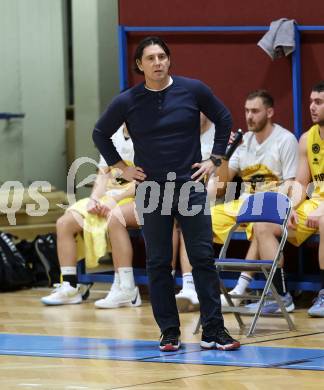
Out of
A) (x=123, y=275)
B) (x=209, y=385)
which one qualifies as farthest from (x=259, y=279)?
(x=209, y=385)

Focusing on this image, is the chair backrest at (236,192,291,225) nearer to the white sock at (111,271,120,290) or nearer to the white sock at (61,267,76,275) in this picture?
the white sock at (111,271,120,290)

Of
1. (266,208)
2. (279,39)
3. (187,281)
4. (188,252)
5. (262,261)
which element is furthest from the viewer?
(279,39)

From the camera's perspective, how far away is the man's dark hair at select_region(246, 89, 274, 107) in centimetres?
783

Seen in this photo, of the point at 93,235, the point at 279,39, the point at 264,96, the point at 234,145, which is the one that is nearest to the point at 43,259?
the point at 93,235

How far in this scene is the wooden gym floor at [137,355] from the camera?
5227 millimetres

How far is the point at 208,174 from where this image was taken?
601cm

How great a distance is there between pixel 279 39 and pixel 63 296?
8.05ft

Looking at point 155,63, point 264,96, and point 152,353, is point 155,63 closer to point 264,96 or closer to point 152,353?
point 152,353

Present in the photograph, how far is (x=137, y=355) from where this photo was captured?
19.5 feet

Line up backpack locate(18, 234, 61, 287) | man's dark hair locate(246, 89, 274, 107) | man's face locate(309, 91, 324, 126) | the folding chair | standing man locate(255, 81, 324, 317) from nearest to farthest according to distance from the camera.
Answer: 1. the folding chair
2. standing man locate(255, 81, 324, 317)
3. man's face locate(309, 91, 324, 126)
4. man's dark hair locate(246, 89, 274, 107)
5. backpack locate(18, 234, 61, 287)

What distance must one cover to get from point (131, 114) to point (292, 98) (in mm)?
2514

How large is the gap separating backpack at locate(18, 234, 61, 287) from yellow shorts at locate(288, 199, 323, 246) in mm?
2307

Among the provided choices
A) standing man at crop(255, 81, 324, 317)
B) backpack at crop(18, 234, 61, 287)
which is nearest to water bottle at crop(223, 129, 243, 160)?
standing man at crop(255, 81, 324, 317)

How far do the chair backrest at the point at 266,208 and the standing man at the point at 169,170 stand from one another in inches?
35.1
